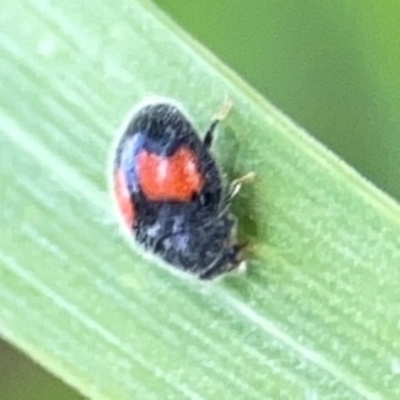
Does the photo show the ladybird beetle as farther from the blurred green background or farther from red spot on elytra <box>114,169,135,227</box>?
the blurred green background

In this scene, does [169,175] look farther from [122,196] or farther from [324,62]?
[324,62]

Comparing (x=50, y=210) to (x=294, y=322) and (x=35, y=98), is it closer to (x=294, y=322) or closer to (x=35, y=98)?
(x=35, y=98)

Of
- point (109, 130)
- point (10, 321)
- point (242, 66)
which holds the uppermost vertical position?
point (109, 130)

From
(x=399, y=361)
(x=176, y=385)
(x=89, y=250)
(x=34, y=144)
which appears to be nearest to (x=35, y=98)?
(x=34, y=144)

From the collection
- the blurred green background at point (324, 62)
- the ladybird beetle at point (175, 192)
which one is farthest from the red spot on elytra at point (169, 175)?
the blurred green background at point (324, 62)

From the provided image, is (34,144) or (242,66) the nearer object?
(34,144)

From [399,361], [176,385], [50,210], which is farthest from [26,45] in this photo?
[399,361]

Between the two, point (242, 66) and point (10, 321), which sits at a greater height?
point (10, 321)

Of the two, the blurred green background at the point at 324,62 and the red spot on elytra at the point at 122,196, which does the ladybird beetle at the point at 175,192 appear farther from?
the blurred green background at the point at 324,62

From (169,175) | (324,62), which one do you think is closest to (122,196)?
(169,175)
